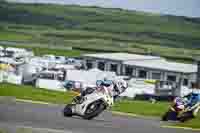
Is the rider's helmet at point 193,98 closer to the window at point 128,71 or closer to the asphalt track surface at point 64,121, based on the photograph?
the asphalt track surface at point 64,121

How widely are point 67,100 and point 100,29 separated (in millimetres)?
924

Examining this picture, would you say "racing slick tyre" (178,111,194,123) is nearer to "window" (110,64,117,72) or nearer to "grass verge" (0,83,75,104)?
"window" (110,64,117,72)

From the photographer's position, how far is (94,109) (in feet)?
23.7

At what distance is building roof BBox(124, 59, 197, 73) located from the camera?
6.84m

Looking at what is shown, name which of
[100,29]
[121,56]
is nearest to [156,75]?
[121,56]

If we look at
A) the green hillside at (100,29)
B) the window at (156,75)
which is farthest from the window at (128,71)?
the green hillside at (100,29)

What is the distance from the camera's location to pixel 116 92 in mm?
7148

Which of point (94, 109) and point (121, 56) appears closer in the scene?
point (121, 56)

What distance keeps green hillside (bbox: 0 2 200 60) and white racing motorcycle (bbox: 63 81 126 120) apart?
46 centimetres

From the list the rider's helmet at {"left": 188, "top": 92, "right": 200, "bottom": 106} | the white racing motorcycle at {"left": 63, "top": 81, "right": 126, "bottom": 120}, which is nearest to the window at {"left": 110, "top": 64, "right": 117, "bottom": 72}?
the white racing motorcycle at {"left": 63, "top": 81, "right": 126, "bottom": 120}

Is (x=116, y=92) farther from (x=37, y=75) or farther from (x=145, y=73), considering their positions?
(x=37, y=75)

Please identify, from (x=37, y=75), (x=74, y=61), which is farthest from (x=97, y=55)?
(x=37, y=75)

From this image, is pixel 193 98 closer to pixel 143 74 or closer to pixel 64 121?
pixel 143 74

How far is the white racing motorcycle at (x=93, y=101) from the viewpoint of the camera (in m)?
7.17
